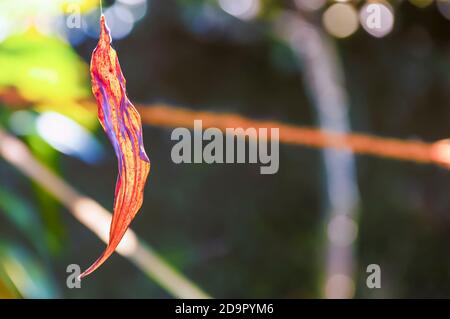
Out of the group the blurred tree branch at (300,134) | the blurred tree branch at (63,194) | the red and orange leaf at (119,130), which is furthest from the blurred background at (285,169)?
the red and orange leaf at (119,130)

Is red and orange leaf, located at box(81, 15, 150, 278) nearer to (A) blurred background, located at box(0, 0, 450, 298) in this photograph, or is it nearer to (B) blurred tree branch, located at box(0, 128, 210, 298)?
(B) blurred tree branch, located at box(0, 128, 210, 298)

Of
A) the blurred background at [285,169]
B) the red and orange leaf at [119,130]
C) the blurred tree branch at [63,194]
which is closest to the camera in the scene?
the red and orange leaf at [119,130]

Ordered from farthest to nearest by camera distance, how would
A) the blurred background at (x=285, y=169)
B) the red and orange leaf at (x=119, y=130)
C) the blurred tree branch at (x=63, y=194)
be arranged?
the blurred background at (x=285, y=169) → the blurred tree branch at (x=63, y=194) → the red and orange leaf at (x=119, y=130)

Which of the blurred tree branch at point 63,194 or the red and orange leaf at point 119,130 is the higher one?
the blurred tree branch at point 63,194

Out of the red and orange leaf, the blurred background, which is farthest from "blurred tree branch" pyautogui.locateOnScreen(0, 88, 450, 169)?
the red and orange leaf

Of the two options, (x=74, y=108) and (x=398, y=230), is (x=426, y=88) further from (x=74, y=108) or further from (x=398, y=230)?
(x=74, y=108)

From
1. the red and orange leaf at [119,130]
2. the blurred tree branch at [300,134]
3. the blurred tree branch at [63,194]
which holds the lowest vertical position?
the red and orange leaf at [119,130]

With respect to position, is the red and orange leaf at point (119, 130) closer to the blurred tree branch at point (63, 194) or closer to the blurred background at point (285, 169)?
the blurred tree branch at point (63, 194)
